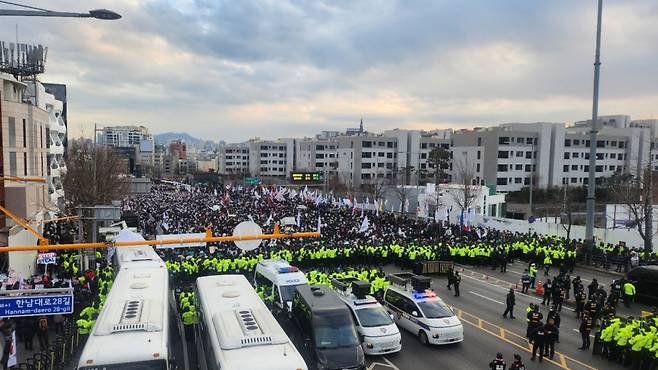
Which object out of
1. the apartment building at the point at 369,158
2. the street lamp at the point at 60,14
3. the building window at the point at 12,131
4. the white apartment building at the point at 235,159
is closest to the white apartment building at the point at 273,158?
the white apartment building at the point at 235,159

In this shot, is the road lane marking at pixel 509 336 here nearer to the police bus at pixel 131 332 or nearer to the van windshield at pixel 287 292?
the van windshield at pixel 287 292

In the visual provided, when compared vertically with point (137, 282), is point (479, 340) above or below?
below

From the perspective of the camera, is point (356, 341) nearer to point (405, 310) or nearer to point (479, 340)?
point (405, 310)

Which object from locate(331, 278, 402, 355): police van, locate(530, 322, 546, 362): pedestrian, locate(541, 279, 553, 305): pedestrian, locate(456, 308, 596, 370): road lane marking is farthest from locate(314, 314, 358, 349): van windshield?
locate(541, 279, 553, 305): pedestrian

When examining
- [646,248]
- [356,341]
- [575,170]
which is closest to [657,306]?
[646,248]

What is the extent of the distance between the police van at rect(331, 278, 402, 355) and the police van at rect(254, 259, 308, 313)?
2.27 m

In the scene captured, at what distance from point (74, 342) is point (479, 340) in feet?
43.2

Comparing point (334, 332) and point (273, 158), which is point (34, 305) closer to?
point (334, 332)

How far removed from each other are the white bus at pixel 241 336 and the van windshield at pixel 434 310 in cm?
605

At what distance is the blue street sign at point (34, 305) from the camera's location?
890cm

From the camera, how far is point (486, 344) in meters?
15.3

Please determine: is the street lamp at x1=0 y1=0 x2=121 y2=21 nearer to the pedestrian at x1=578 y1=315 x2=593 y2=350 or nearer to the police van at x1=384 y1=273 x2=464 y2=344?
the police van at x1=384 y1=273 x2=464 y2=344

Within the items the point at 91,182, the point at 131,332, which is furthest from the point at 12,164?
the point at 131,332

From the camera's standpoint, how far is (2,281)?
→ 17.2 meters
